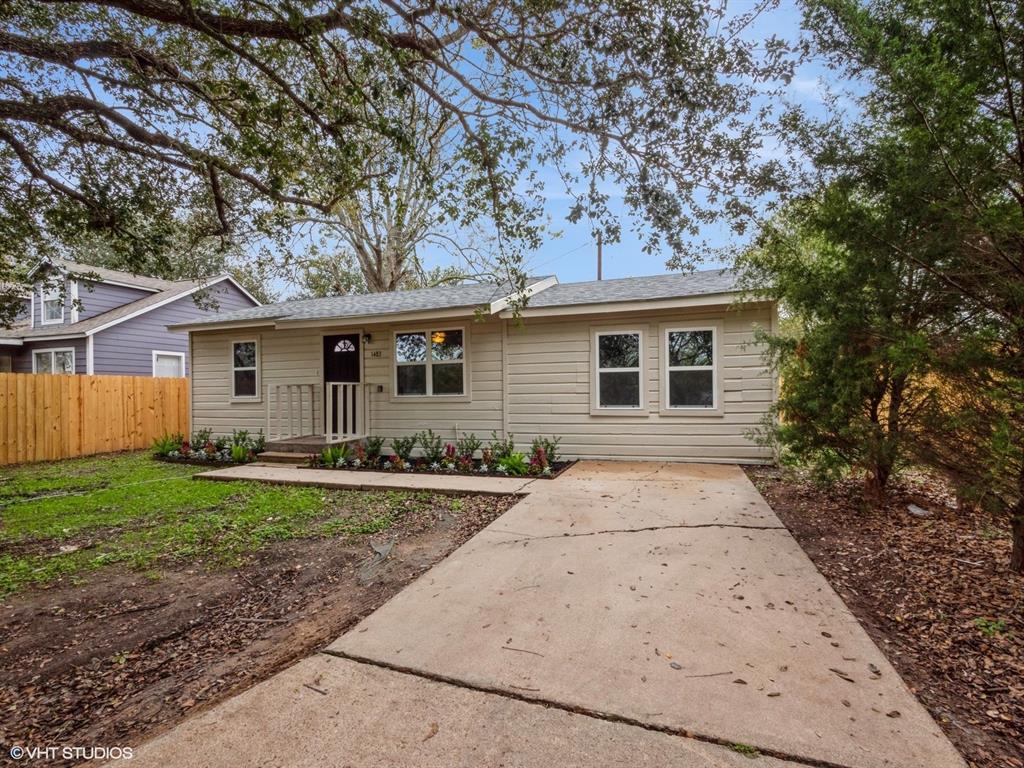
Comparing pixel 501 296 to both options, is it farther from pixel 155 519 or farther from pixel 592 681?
pixel 592 681

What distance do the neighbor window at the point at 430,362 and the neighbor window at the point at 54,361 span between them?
10.6 metres

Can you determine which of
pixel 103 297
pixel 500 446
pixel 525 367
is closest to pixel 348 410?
pixel 500 446

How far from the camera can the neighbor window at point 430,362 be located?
843 cm

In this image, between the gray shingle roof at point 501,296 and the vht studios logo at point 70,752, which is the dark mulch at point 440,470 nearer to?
the gray shingle roof at point 501,296

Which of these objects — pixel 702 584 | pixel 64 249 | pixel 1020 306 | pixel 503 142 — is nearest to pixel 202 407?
pixel 64 249

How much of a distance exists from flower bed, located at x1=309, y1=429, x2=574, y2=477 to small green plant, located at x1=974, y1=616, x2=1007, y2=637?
4.60 meters

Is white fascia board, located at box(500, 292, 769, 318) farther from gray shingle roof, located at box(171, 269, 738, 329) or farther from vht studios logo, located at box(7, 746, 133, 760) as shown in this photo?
vht studios logo, located at box(7, 746, 133, 760)

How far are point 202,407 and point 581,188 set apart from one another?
9383 millimetres

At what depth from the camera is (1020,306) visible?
8.92 ft

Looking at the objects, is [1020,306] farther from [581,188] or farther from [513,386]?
[513,386]

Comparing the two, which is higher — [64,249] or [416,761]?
[64,249]

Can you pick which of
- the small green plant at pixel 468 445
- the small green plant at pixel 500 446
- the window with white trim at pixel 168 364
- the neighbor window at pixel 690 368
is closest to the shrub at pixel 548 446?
the small green plant at pixel 500 446

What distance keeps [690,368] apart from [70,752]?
7.21 meters

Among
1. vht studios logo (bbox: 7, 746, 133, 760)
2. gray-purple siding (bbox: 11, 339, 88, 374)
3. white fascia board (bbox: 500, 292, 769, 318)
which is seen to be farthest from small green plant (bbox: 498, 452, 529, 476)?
gray-purple siding (bbox: 11, 339, 88, 374)
